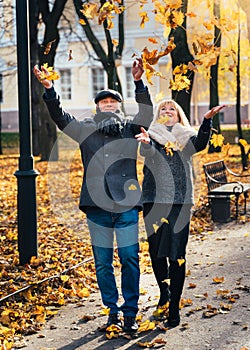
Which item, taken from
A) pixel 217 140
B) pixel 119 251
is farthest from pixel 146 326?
pixel 217 140

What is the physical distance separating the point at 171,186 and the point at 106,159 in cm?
62

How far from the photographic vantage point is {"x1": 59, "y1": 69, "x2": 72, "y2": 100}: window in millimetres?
50406

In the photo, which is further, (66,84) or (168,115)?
(66,84)

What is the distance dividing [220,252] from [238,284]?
185 centimetres

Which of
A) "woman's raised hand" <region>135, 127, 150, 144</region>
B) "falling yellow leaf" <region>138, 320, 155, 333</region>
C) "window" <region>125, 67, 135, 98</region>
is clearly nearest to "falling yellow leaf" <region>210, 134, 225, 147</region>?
"woman's raised hand" <region>135, 127, 150, 144</region>

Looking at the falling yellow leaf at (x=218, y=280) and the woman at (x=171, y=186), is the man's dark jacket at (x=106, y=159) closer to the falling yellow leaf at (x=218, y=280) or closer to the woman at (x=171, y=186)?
the woman at (x=171, y=186)

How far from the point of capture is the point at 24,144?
8.27 metres

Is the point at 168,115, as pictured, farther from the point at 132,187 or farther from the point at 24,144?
the point at 24,144

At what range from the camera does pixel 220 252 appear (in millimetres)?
9617

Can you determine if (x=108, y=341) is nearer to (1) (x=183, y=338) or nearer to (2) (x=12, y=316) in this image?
(1) (x=183, y=338)

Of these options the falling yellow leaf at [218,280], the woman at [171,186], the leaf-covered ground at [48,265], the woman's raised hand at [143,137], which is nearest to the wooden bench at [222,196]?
the leaf-covered ground at [48,265]

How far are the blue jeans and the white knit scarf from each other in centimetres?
→ 68

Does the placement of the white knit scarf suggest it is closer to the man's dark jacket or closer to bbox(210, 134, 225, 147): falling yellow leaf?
the man's dark jacket

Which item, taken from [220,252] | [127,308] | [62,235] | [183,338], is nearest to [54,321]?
[127,308]
